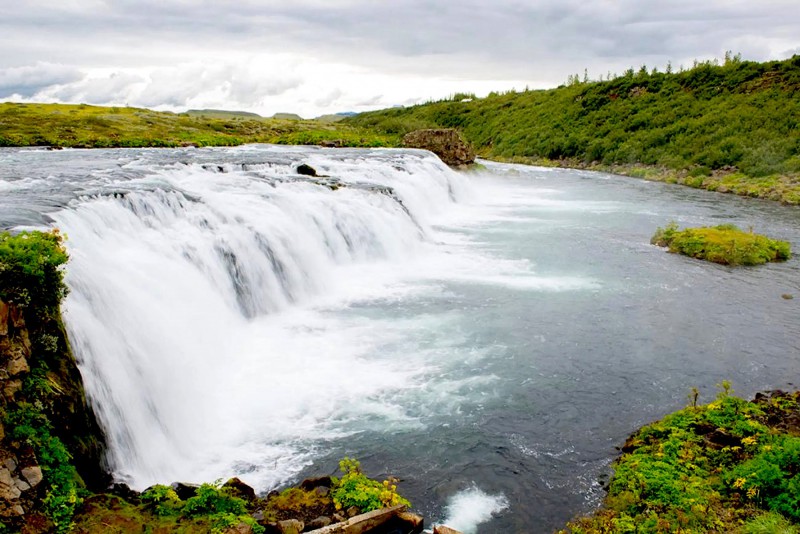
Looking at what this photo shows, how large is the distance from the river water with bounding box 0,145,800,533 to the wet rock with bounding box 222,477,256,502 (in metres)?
0.76

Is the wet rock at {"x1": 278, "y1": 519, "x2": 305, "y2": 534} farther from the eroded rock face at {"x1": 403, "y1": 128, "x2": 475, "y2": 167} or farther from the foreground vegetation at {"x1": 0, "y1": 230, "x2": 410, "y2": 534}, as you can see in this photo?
the eroded rock face at {"x1": 403, "y1": 128, "x2": 475, "y2": 167}

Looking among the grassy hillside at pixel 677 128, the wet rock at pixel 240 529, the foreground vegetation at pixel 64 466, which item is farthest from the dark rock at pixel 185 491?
the grassy hillside at pixel 677 128

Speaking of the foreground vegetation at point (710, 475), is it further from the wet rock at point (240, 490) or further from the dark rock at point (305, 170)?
the dark rock at point (305, 170)

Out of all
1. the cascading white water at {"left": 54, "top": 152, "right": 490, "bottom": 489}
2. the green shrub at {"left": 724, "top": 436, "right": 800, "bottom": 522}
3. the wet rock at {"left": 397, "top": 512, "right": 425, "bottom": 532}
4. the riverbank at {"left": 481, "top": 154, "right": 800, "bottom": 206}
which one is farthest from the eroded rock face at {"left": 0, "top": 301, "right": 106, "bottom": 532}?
the riverbank at {"left": 481, "top": 154, "right": 800, "bottom": 206}

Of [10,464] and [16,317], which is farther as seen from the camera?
[16,317]

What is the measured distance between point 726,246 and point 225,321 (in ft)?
61.7

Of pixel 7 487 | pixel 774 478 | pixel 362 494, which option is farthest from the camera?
Answer: pixel 362 494

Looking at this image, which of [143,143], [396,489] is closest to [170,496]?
[396,489]

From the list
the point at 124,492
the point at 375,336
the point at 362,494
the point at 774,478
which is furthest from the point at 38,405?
the point at 774,478

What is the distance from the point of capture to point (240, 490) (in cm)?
768

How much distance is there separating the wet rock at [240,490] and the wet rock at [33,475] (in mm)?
2185

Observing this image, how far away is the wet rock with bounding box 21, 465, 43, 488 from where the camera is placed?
6.17 m

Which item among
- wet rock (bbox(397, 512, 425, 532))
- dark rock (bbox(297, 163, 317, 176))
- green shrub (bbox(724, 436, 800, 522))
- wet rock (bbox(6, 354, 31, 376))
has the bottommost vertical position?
wet rock (bbox(397, 512, 425, 532))

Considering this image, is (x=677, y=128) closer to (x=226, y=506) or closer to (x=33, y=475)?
(x=226, y=506)
